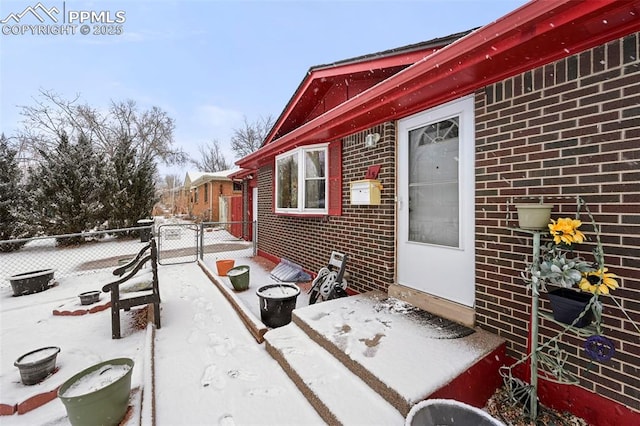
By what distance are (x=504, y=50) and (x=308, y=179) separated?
3.55 m

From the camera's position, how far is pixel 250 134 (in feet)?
105

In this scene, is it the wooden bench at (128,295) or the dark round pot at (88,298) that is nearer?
the wooden bench at (128,295)

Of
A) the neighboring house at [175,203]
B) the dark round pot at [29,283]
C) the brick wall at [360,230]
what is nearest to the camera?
the brick wall at [360,230]

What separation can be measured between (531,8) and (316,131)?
2.95m

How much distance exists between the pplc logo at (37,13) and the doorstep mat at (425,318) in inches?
355

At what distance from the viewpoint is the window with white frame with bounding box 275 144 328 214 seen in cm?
490

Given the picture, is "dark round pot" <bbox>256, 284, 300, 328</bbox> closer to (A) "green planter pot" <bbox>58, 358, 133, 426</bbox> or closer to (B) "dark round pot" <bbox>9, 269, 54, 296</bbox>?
(A) "green planter pot" <bbox>58, 358, 133, 426</bbox>

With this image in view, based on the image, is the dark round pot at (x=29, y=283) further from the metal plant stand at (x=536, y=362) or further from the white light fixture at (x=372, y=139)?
the metal plant stand at (x=536, y=362)

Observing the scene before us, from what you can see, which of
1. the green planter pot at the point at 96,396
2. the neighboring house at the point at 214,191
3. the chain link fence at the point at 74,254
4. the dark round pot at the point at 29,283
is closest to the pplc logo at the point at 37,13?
the chain link fence at the point at 74,254

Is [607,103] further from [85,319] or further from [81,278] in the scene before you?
[81,278]

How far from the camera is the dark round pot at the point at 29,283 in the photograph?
527 cm

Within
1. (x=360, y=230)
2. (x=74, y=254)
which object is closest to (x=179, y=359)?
(x=360, y=230)

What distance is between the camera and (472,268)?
267 centimetres

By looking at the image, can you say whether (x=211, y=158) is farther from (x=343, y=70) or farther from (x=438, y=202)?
(x=438, y=202)
